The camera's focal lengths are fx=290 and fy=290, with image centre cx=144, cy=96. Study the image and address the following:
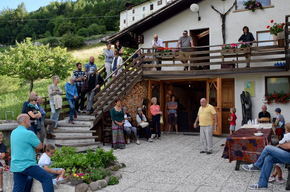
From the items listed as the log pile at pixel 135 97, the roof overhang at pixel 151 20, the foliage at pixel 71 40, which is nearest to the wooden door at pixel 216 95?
the log pile at pixel 135 97

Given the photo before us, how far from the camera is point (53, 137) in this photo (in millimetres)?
9531

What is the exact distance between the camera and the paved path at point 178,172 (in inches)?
230

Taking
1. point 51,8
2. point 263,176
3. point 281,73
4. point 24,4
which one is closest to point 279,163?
point 263,176

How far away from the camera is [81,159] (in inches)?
255

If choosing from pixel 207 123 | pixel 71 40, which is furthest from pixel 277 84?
pixel 71 40

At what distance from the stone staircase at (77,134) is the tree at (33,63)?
1131 centimetres

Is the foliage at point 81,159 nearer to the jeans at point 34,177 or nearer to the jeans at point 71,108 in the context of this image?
Result: the jeans at point 34,177

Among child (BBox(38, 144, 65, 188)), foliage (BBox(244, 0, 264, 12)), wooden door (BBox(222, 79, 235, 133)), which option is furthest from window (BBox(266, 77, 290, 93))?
child (BBox(38, 144, 65, 188))

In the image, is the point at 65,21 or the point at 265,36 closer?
the point at 265,36

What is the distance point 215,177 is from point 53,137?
5529 mm

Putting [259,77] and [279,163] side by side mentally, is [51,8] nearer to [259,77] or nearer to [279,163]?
[259,77]

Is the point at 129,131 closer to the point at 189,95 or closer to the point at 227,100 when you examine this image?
the point at 227,100

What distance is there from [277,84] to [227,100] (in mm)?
2263

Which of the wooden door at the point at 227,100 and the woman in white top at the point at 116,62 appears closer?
the woman in white top at the point at 116,62
